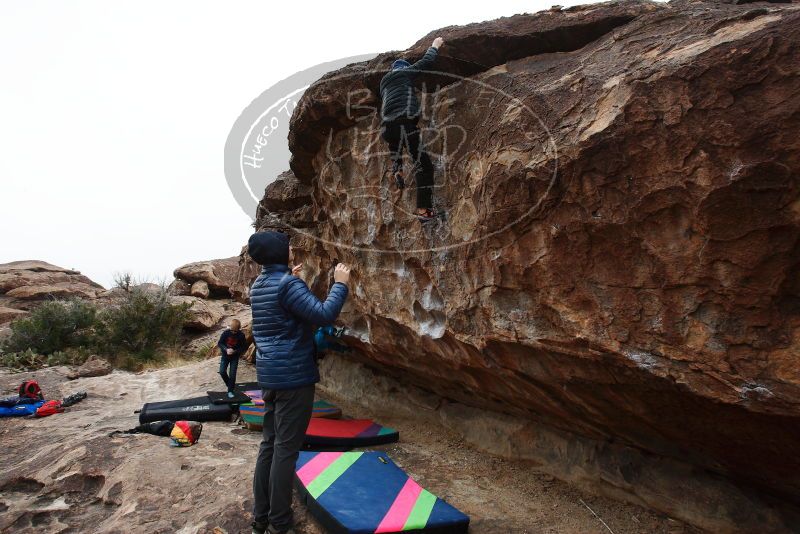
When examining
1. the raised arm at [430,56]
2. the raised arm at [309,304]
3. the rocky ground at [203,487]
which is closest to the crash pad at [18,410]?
the rocky ground at [203,487]

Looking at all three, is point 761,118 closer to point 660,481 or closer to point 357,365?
point 660,481

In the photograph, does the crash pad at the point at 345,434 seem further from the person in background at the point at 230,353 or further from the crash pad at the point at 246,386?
the person in background at the point at 230,353

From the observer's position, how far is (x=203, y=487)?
12.6 feet

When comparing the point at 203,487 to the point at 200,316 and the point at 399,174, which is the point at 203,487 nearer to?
the point at 399,174

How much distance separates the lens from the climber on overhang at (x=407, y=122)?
4594mm

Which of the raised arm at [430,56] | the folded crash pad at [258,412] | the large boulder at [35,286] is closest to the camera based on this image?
the raised arm at [430,56]

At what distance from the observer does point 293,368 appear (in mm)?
3018

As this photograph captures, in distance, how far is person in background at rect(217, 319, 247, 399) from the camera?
7.96 m

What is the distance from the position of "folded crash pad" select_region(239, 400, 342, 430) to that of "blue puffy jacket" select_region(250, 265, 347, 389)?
3029 mm

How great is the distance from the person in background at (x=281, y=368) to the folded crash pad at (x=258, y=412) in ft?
9.16

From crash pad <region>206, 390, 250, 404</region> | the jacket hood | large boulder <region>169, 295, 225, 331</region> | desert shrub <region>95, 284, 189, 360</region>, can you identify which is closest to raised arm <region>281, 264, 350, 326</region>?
the jacket hood

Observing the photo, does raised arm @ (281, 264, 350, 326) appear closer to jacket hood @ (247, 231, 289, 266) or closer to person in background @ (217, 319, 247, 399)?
jacket hood @ (247, 231, 289, 266)

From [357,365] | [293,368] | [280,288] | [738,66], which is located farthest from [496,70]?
[357,365]

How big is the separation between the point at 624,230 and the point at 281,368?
2281 mm
